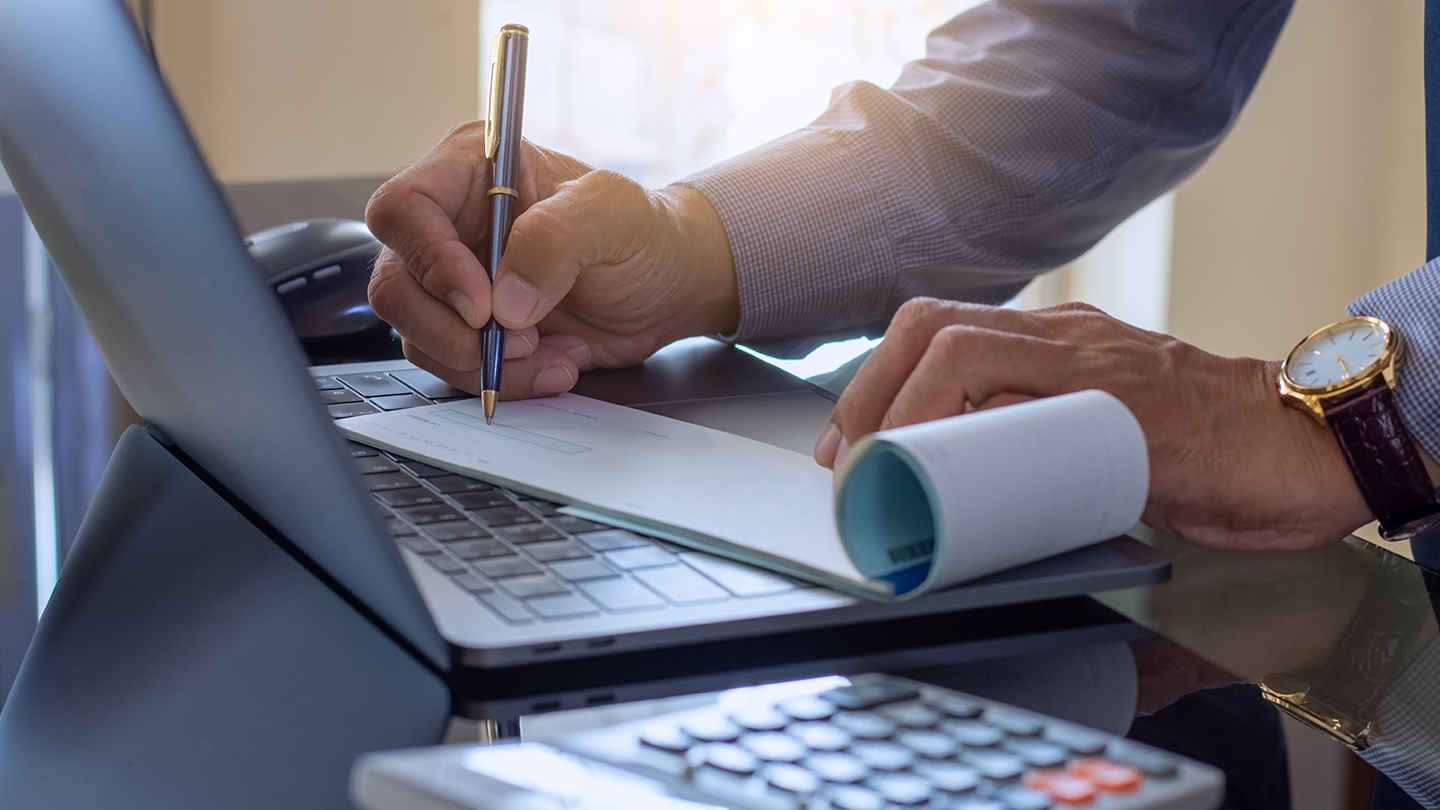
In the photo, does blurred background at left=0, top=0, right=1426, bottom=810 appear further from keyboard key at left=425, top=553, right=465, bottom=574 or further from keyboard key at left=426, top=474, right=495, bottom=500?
keyboard key at left=425, top=553, right=465, bottom=574

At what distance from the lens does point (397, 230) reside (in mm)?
663

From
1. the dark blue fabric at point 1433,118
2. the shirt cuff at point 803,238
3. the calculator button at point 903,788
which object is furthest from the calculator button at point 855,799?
the dark blue fabric at point 1433,118

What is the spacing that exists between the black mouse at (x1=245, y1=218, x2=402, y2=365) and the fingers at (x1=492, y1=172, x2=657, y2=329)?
0.63 feet

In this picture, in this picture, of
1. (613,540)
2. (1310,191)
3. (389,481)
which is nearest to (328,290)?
(389,481)

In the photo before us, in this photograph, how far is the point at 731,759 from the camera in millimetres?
249

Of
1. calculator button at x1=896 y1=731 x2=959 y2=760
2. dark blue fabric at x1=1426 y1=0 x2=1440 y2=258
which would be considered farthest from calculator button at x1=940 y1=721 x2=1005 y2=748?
dark blue fabric at x1=1426 y1=0 x2=1440 y2=258

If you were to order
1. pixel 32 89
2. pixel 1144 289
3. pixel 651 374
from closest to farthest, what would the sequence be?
pixel 32 89
pixel 651 374
pixel 1144 289

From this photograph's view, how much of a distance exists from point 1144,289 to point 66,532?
2.66 m

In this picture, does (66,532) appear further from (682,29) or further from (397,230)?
(682,29)

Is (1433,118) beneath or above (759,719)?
above

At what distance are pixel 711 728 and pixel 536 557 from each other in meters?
0.14

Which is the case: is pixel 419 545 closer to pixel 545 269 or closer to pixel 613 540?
pixel 613 540

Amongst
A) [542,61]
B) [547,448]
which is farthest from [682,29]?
[547,448]

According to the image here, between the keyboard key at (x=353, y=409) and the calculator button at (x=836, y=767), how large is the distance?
40cm
